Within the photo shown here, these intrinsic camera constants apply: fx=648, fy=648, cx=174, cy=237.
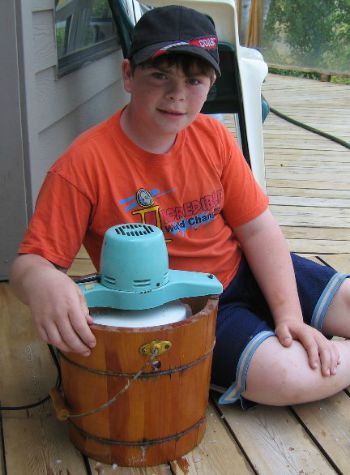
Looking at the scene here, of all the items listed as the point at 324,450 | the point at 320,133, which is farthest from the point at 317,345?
the point at 320,133

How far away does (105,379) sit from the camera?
1.12 metres

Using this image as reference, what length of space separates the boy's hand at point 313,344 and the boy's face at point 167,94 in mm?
482

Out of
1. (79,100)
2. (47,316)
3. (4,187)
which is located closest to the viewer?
(47,316)

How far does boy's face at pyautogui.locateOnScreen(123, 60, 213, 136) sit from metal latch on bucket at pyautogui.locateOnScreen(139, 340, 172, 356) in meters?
0.45

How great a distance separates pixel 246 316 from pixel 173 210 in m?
0.29

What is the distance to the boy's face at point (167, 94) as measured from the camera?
1.25 m

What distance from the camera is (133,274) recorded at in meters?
1.10

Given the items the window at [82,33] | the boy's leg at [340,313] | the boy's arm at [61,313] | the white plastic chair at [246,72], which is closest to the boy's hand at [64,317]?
the boy's arm at [61,313]

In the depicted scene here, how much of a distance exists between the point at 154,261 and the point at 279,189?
206 centimetres

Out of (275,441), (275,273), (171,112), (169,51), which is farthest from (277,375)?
(169,51)

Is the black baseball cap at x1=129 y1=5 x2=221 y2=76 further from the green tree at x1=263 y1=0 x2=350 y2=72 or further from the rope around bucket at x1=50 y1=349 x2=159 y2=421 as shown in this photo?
the green tree at x1=263 y1=0 x2=350 y2=72

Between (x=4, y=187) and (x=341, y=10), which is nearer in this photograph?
(x=4, y=187)

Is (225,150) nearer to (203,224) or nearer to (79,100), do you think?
(203,224)

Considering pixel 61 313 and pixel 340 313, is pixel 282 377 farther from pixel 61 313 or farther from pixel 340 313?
pixel 61 313
